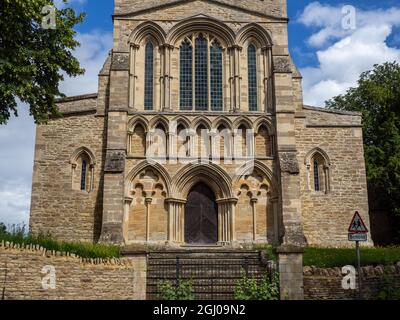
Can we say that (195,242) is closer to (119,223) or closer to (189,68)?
(119,223)

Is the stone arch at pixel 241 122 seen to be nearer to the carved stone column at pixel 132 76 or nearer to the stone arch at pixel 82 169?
the carved stone column at pixel 132 76

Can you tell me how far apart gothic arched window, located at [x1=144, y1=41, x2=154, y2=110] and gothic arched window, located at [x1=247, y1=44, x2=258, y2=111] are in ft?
14.7

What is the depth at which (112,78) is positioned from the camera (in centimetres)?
2197

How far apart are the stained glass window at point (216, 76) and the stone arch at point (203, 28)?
0.47 m

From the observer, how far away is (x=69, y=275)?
12406mm

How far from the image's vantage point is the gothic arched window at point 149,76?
22991mm

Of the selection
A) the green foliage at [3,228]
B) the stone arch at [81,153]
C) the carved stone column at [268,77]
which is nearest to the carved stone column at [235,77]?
the carved stone column at [268,77]

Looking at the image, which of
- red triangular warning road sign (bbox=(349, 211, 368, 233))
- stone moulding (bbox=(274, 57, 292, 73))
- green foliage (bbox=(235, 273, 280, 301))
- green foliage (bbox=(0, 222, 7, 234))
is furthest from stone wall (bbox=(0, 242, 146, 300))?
stone moulding (bbox=(274, 57, 292, 73))

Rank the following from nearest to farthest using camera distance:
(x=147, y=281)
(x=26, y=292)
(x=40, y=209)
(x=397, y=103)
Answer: (x=26, y=292)
(x=147, y=281)
(x=40, y=209)
(x=397, y=103)

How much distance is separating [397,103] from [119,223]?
1728 cm

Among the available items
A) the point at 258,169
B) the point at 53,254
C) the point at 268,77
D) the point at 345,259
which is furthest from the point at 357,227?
the point at 268,77

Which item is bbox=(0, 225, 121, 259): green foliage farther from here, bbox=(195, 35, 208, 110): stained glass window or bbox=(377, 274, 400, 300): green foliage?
bbox=(195, 35, 208, 110): stained glass window

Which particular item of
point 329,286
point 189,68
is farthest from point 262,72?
point 329,286

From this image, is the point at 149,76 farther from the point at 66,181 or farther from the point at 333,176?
the point at 333,176
